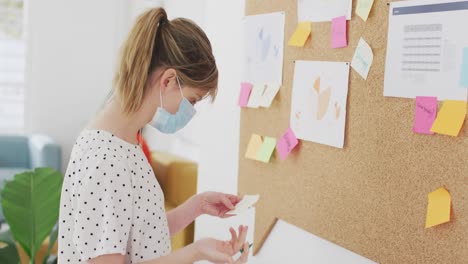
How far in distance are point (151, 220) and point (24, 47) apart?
4.42m

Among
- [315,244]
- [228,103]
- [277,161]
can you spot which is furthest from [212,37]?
[315,244]

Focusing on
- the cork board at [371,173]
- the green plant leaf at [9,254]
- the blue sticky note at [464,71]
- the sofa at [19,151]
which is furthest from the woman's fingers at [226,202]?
the sofa at [19,151]

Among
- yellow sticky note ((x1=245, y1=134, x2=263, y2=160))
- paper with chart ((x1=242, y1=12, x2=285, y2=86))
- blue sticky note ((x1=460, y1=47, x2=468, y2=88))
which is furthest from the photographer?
yellow sticky note ((x1=245, y1=134, x2=263, y2=160))

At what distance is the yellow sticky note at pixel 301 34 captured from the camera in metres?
1.83

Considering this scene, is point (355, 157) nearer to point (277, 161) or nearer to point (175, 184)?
point (277, 161)

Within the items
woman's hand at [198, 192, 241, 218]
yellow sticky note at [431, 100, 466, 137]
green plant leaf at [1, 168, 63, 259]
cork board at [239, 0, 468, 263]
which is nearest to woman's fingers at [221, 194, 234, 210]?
woman's hand at [198, 192, 241, 218]

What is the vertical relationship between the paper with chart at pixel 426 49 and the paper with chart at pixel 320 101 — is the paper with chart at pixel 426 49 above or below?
above

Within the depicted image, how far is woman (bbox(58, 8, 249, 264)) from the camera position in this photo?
1.40 meters

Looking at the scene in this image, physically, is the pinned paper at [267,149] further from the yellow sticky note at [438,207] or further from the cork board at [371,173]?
the yellow sticky note at [438,207]

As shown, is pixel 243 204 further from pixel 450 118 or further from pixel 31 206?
pixel 31 206

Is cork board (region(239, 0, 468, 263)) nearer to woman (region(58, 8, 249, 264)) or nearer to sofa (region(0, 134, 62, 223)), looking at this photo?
woman (region(58, 8, 249, 264))

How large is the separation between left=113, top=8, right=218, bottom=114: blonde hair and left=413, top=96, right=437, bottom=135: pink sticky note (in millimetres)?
502

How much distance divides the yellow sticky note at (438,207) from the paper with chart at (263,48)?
70cm

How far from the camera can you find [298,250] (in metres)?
1.93
